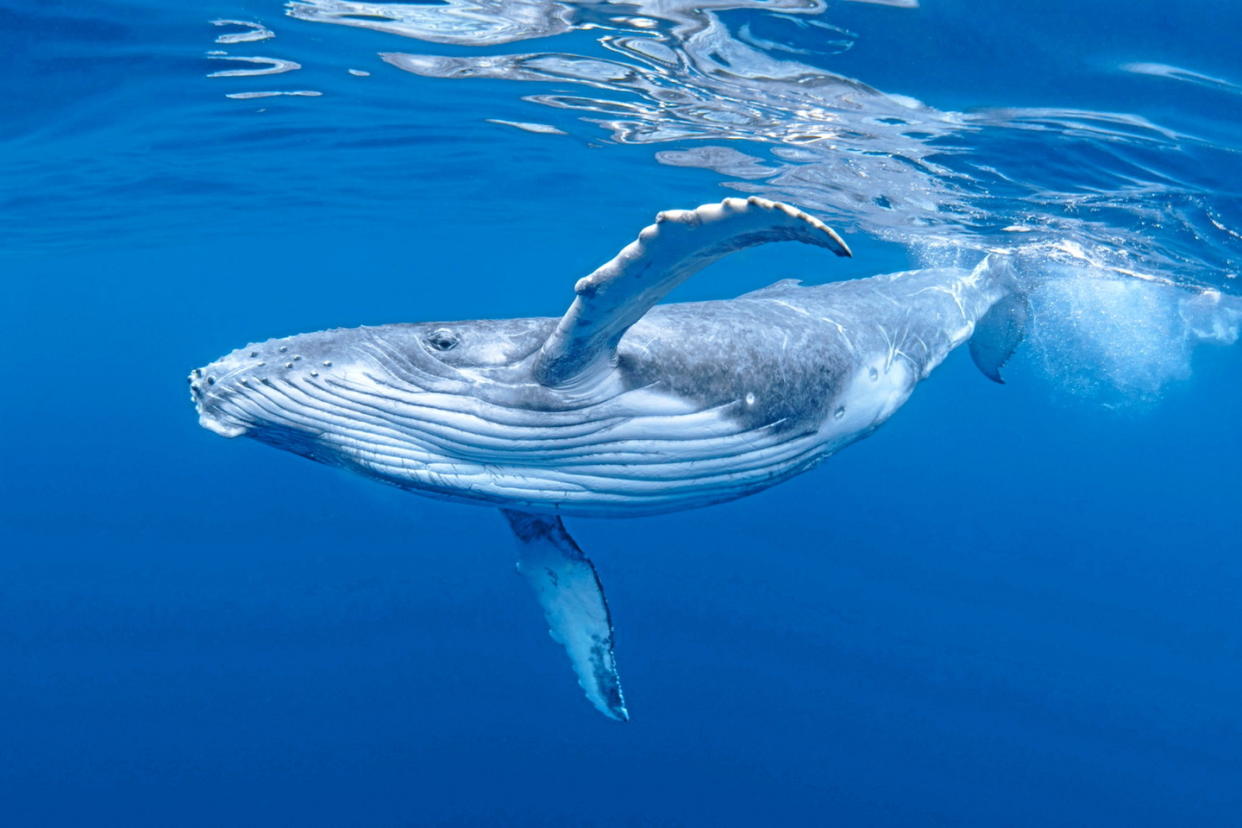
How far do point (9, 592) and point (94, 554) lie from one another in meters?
3.20

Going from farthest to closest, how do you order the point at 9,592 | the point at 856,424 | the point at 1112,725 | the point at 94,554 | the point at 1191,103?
1. the point at 94,554
2. the point at 9,592
3. the point at 1112,725
4. the point at 1191,103
5. the point at 856,424

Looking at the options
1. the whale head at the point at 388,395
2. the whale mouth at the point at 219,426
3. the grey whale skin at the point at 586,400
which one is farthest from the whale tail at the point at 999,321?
the whale mouth at the point at 219,426

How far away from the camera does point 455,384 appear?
4102 millimetres

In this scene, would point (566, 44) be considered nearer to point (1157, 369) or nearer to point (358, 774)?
point (358, 774)

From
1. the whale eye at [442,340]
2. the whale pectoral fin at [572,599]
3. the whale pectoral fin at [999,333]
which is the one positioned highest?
the whale eye at [442,340]

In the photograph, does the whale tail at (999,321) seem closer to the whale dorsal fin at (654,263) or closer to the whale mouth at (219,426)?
the whale dorsal fin at (654,263)

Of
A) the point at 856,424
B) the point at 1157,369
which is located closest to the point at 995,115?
the point at 856,424

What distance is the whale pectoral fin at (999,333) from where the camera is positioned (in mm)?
10305

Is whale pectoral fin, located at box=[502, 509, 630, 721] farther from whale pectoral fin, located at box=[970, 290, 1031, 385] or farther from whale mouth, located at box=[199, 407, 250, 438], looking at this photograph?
whale pectoral fin, located at box=[970, 290, 1031, 385]

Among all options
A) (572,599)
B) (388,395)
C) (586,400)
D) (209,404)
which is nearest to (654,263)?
(586,400)

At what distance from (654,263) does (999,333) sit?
28.9 ft

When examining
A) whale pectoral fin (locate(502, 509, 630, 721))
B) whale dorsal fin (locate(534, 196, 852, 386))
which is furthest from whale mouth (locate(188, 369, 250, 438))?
whale pectoral fin (locate(502, 509, 630, 721))

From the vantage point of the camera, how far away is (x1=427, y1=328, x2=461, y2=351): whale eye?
4180 millimetres

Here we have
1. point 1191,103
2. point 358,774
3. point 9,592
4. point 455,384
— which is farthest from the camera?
point 9,592
